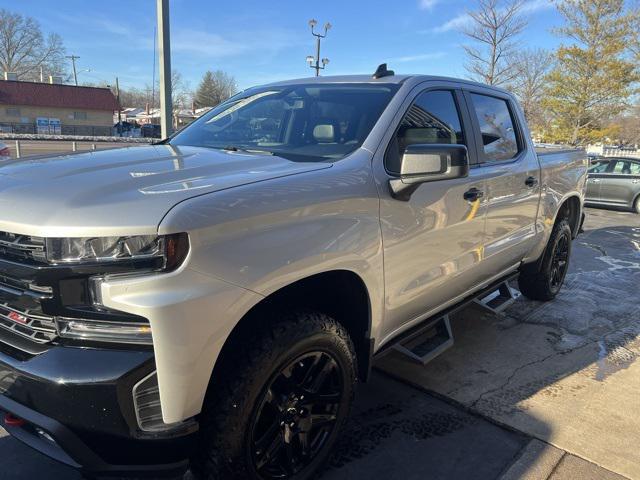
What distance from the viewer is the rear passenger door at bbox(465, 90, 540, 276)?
11.6 ft

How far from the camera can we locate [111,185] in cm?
188

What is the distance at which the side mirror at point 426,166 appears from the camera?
2396 millimetres

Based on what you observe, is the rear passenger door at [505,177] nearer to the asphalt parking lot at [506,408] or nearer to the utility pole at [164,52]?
the asphalt parking lot at [506,408]

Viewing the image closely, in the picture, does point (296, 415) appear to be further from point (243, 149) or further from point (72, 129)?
point (72, 129)

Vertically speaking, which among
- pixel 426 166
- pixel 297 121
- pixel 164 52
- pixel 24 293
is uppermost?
pixel 164 52

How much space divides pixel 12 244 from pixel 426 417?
7.82 feet

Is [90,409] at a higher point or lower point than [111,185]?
lower

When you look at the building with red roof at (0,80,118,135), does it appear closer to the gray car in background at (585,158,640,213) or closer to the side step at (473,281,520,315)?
the gray car in background at (585,158,640,213)

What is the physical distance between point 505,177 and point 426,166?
1.52 m

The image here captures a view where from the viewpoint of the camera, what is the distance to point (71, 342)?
1.71 metres

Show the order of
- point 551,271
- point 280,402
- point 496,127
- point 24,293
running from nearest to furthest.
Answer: point 24,293 < point 280,402 < point 496,127 < point 551,271

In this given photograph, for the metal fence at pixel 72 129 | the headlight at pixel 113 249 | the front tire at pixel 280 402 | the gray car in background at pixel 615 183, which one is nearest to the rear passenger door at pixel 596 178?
the gray car in background at pixel 615 183

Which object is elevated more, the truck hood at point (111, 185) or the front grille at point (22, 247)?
the truck hood at point (111, 185)

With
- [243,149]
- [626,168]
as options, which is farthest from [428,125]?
[626,168]
